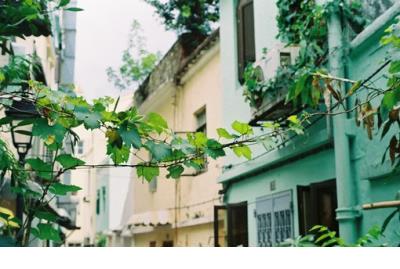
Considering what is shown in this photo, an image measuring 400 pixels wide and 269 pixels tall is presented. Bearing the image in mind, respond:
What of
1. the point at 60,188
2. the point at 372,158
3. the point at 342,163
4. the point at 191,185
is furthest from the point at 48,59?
the point at 60,188

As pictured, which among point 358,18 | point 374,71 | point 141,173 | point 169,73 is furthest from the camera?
point 169,73

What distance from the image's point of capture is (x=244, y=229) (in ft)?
9.34

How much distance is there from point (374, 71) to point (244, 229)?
936 mm

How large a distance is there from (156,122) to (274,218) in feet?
5.17

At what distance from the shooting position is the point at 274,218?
2791 millimetres

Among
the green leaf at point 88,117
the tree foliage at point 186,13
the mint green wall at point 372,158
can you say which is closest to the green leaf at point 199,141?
the green leaf at point 88,117

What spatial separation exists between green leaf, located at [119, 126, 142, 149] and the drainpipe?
1214mm

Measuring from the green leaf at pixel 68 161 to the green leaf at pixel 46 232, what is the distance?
→ 0.54ft

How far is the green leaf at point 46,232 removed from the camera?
1.46 metres

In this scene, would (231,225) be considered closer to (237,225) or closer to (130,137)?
(237,225)

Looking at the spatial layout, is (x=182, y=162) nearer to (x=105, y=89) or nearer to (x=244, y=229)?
(x=105, y=89)

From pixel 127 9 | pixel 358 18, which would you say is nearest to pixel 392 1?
pixel 358 18

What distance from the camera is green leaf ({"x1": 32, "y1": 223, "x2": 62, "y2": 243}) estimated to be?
1461mm

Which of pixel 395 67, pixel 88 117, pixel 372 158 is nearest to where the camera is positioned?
pixel 88 117
